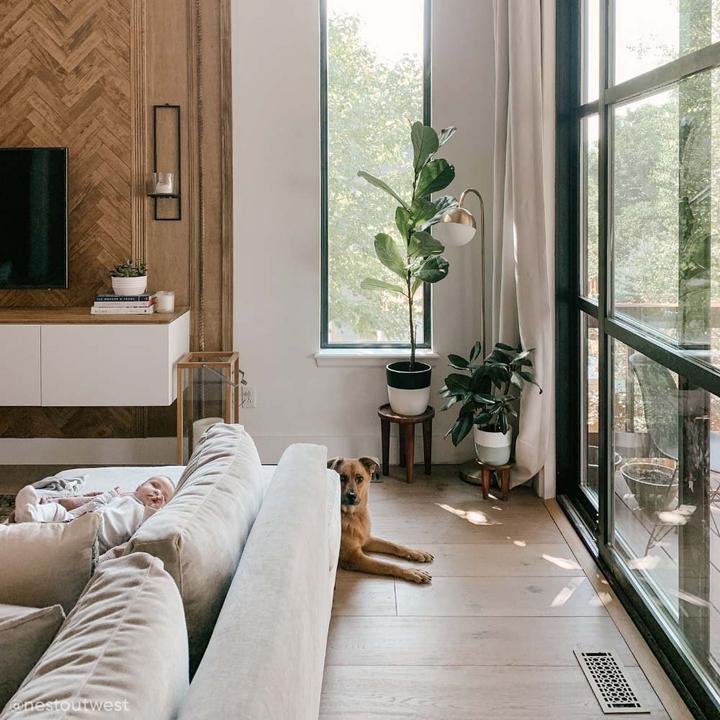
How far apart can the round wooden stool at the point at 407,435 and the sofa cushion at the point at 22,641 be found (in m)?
2.99

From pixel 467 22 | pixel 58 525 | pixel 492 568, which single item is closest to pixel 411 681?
pixel 492 568

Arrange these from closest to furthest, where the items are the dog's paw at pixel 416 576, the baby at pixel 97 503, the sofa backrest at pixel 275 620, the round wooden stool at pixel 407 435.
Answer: the sofa backrest at pixel 275 620, the baby at pixel 97 503, the dog's paw at pixel 416 576, the round wooden stool at pixel 407 435

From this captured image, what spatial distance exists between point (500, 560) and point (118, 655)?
7.76 feet

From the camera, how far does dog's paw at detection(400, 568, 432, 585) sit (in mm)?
3047

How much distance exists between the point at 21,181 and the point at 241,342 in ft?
4.52

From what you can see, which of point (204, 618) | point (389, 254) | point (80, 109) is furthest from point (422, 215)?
point (204, 618)

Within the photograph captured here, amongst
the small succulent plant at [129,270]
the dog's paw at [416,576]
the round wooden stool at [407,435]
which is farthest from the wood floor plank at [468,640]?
the small succulent plant at [129,270]

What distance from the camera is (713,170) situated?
2.12m

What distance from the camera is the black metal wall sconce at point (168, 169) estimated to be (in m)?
4.33

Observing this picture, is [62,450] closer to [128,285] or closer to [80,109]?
[128,285]

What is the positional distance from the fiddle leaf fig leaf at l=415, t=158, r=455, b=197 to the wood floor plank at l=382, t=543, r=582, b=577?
5.57ft

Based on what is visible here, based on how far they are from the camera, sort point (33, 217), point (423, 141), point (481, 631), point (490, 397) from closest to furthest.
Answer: point (481, 631), point (490, 397), point (423, 141), point (33, 217)

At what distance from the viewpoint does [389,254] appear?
4.17 m

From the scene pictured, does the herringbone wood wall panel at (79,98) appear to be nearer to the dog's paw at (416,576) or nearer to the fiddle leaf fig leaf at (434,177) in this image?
the fiddle leaf fig leaf at (434,177)
